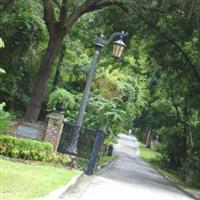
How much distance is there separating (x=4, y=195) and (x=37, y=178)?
13.0ft

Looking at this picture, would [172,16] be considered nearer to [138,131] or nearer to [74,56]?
[74,56]

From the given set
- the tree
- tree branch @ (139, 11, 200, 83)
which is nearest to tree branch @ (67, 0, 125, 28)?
the tree

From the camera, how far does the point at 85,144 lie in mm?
23438

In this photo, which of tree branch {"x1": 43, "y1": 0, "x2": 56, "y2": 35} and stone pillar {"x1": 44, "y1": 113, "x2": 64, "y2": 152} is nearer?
stone pillar {"x1": 44, "y1": 113, "x2": 64, "y2": 152}

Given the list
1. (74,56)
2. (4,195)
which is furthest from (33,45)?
(4,195)

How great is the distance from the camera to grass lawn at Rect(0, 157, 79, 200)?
36.6 feet

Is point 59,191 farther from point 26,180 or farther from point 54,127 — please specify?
point 54,127

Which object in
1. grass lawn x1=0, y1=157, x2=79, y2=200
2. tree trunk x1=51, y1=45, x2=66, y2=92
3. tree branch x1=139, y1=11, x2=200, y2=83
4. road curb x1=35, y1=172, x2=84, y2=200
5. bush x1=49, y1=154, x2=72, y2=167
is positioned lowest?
road curb x1=35, y1=172, x2=84, y2=200

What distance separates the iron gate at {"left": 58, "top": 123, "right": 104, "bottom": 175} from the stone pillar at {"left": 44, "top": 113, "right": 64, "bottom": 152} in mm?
853

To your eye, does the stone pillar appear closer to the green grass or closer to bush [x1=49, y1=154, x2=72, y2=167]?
bush [x1=49, y1=154, x2=72, y2=167]

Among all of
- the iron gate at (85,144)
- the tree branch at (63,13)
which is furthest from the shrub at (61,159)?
the tree branch at (63,13)

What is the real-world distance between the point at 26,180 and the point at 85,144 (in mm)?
10081

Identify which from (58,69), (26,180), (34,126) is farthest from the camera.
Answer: (58,69)

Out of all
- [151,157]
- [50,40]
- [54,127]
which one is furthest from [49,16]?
[151,157]
